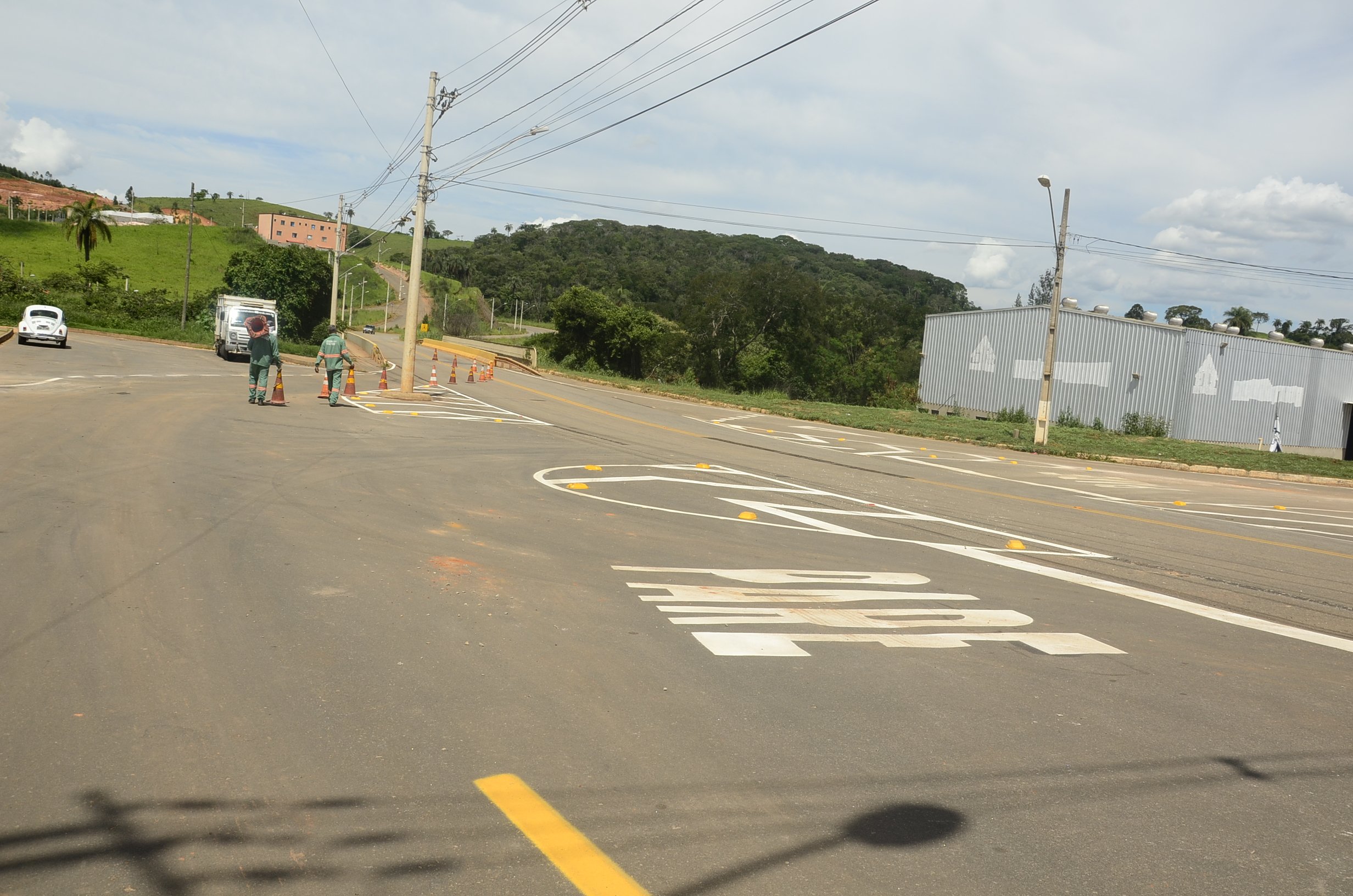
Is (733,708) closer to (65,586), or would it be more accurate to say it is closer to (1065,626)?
(1065,626)

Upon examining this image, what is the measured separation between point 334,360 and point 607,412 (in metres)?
9.11

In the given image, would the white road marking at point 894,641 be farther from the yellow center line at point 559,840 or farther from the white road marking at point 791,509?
the white road marking at point 791,509

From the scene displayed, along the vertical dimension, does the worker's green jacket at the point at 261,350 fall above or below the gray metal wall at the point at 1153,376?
below

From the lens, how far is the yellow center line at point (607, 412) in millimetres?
23906

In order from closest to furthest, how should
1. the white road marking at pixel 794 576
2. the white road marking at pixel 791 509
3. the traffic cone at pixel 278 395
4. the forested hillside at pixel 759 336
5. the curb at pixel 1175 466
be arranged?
1. the white road marking at pixel 794 576
2. the white road marking at pixel 791 509
3. the traffic cone at pixel 278 395
4. the curb at pixel 1175 466
5. the forested hillside at pixel 759 336

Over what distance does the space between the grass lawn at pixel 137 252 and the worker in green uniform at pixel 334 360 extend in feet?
248

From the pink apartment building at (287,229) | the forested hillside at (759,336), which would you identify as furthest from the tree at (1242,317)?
the pink apartment building at (287,229)

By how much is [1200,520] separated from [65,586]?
47.5ft

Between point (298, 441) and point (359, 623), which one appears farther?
point (298, 441)

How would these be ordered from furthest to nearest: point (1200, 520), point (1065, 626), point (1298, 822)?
point (1200, 520)
point (1065, 626)
point (1298, 822)

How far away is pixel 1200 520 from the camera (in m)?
14.5

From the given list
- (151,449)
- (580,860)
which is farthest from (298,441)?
(580,860)

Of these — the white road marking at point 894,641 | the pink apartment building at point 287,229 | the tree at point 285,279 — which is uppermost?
the pink apartment building at point 287,229

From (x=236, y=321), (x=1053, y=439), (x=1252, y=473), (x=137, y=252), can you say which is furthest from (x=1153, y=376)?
(x=137, y=252)
